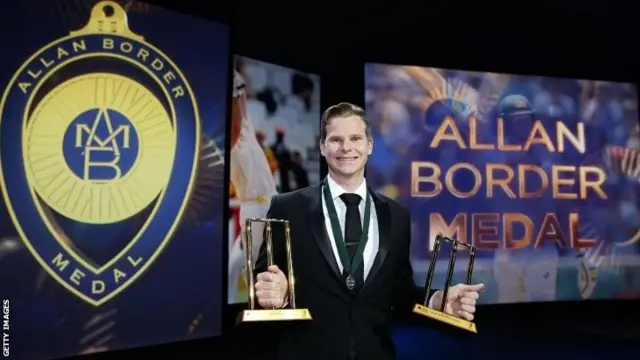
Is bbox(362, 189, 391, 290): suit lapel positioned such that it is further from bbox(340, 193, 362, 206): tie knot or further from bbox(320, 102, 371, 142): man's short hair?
bbox(320, 102, 371, 142): man's short hair

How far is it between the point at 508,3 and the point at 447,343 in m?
3.41

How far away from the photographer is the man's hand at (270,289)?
3.56ft

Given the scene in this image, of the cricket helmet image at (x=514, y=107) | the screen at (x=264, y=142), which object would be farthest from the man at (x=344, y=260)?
the cricket helmet image at (x=514, y=107)

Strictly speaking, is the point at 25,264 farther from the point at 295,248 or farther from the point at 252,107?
the point at 295,248

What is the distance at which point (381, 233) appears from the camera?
4.07 ft

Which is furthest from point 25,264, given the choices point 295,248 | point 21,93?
point 295,248

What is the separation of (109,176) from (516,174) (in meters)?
3.58

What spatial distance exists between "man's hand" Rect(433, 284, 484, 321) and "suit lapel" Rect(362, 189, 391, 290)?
0.16 m

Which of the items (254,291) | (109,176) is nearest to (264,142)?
(109,176)

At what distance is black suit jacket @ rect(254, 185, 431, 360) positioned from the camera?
1180 millimetres

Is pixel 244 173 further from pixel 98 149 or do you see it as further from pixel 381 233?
pixel 381 233

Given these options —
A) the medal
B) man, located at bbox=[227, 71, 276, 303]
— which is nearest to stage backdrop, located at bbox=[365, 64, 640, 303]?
man, located at bbox=[227, 71, 276, 303]

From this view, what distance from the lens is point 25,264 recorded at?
3312mm

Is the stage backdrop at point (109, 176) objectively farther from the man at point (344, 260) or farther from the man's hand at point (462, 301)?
the man's hand at point (462, 301)
